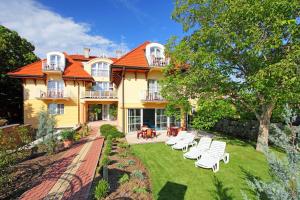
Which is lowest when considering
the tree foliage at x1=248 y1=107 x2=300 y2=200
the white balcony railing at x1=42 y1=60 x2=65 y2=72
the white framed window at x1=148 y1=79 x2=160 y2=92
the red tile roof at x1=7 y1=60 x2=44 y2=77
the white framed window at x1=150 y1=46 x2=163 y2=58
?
the tree foliage at x1=248 y1=107 x2=300 y2=200

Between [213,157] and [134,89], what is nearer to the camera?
[213,157]

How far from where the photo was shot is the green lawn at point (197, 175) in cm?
712

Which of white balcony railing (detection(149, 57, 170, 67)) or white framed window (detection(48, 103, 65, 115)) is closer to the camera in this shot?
white balcony railing (detection(149, 57, 170, 67))

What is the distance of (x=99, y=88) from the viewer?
28156 millimetres

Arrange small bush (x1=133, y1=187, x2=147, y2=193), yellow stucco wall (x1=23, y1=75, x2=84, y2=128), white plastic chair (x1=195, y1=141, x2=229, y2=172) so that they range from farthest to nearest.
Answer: yellow stucco wall (x1=23, y1=75, x2=84, y2=128)
white plastic chair (x1=195, y1=141, x2=229, y2=172)
small bush (x1=133, y1=187, x2=147, y2=193)

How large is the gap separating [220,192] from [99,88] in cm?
2380

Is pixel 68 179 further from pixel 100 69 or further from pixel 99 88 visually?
pixel 100 69

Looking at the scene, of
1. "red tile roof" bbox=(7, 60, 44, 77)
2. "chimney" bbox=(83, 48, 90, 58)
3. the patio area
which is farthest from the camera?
"chimney" bbox=(83, 48, 90, 58)

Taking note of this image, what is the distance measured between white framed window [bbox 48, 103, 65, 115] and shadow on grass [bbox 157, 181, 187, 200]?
20733 mm

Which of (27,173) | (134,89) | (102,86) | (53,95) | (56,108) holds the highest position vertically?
(102,86)

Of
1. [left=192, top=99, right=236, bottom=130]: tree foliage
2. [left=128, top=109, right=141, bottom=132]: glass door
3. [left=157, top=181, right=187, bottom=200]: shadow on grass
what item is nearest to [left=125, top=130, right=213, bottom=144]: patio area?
[left=128, top=109, right=141, bottom=132]: glass door

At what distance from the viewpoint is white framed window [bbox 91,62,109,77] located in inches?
1090

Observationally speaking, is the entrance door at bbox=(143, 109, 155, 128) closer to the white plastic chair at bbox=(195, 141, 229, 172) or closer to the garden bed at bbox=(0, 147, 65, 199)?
the garden bed at bbox=(0, 147, 65, 199)

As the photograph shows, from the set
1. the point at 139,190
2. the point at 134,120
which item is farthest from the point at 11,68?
the point at 139,190
